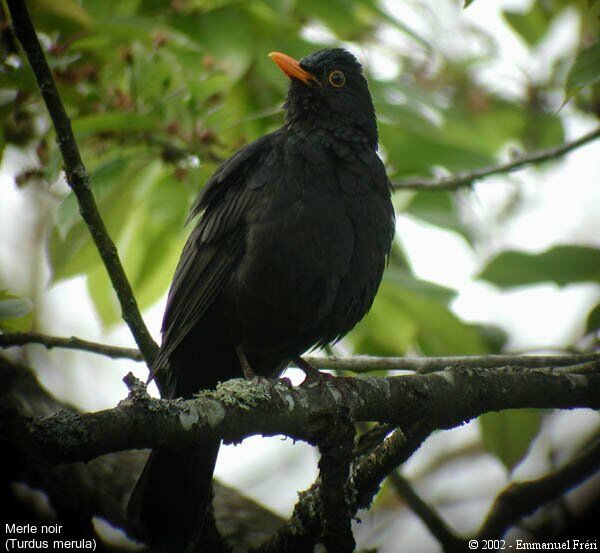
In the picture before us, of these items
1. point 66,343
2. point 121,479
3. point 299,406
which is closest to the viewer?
point 299,406

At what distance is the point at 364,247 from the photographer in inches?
170

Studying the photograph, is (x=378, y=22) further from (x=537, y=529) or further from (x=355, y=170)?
(x=537, y=529)

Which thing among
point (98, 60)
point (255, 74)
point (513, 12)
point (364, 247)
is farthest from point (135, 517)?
point (513, 12)

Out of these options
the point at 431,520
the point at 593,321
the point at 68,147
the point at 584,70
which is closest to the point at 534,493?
the point at 431,520

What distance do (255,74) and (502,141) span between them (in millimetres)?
2879

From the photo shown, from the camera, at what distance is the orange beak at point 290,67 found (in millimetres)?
4773

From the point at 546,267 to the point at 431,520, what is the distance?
148cm

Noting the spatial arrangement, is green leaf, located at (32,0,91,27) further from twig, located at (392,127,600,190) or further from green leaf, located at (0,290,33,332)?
twig, located at (392,127,600,190)

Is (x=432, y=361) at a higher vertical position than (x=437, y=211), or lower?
lower

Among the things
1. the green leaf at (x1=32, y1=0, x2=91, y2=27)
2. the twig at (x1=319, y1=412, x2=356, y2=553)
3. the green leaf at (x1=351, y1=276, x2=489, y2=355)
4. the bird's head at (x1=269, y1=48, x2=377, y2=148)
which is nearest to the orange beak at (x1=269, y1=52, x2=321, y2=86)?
the bird's head at (x1=269, y1=48, x2=377, y2=148)

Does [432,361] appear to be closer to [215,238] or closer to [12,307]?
[215,238]

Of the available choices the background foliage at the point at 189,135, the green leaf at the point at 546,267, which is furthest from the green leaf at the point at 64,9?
the green leaf at the point at 546,267

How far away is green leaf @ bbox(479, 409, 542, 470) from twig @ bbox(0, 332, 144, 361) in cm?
184

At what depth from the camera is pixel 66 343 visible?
3768 mm
